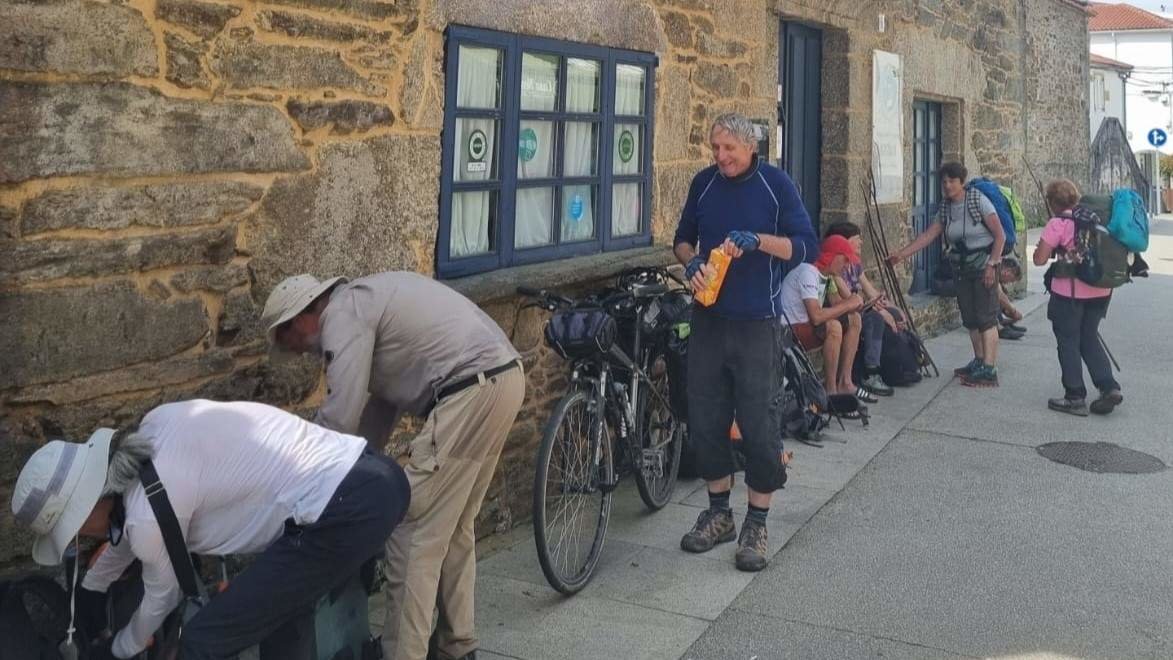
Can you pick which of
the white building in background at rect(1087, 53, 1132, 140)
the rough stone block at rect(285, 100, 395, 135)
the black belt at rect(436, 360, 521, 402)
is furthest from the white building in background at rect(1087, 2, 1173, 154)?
the black belt at rect(436, 360, 521, 402)

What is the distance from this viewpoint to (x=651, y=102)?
265 inches

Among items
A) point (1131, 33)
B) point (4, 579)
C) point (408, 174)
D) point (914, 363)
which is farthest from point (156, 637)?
point (1131, 33)

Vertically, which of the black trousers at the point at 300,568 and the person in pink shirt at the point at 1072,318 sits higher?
the person in pink shirt at the point at 1072,318

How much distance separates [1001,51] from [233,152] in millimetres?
10426

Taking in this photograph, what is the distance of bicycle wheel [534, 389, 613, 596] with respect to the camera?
16.2 feet

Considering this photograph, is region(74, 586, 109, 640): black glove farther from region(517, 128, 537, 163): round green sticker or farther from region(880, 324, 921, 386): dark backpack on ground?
region(880, 324, 921, 386): dark backpack on ground

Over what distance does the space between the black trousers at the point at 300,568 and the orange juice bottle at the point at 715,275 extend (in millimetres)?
1976

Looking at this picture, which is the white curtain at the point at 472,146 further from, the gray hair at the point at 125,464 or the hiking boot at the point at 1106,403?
the hiking boot at the point at 1106,403

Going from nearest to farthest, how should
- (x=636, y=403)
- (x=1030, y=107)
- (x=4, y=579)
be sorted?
(x=4, y=579), (x=636, y=403), (x=1030, y=107)

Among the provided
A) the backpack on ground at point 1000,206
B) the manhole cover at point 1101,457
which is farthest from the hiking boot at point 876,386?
the manhole cover at point 1101,457

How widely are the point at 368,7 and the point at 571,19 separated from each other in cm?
142

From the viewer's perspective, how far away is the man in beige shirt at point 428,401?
3.70 metres

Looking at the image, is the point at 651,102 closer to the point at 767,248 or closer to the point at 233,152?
the point at 767,248

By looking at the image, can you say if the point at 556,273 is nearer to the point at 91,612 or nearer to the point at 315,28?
the point at 315,28
